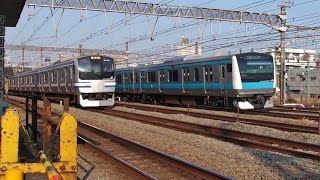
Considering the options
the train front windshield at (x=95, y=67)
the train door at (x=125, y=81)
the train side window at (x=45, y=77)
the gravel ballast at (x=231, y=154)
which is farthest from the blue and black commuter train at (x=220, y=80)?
the train side window at (x=45, y=77)

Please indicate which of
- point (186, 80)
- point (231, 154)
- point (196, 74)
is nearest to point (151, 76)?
point (186, 80)

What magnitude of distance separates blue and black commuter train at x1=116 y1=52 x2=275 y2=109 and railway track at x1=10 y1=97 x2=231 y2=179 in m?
10.9

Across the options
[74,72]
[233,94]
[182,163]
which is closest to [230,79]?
[233,94]

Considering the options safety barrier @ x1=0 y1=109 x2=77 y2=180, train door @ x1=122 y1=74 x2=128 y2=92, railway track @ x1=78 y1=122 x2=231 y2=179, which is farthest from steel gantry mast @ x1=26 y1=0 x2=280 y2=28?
safety barrier @ x1=0 y1=109 x2=77 y2=180

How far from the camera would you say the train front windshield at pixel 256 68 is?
23406mm

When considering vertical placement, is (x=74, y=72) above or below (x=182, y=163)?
above

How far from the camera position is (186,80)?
28.2 metres

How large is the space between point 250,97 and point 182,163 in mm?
15186

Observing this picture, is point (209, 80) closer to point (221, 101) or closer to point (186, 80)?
point (221, 101)

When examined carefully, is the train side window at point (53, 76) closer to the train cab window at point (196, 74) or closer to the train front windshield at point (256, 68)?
the train cab window at point (196, 74)

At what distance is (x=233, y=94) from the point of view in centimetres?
2345

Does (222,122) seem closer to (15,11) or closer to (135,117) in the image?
(135,117)

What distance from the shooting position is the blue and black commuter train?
23.4 metres

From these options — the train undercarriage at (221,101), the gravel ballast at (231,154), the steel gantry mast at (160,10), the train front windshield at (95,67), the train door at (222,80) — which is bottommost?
the gravel ballast at (231,154)
